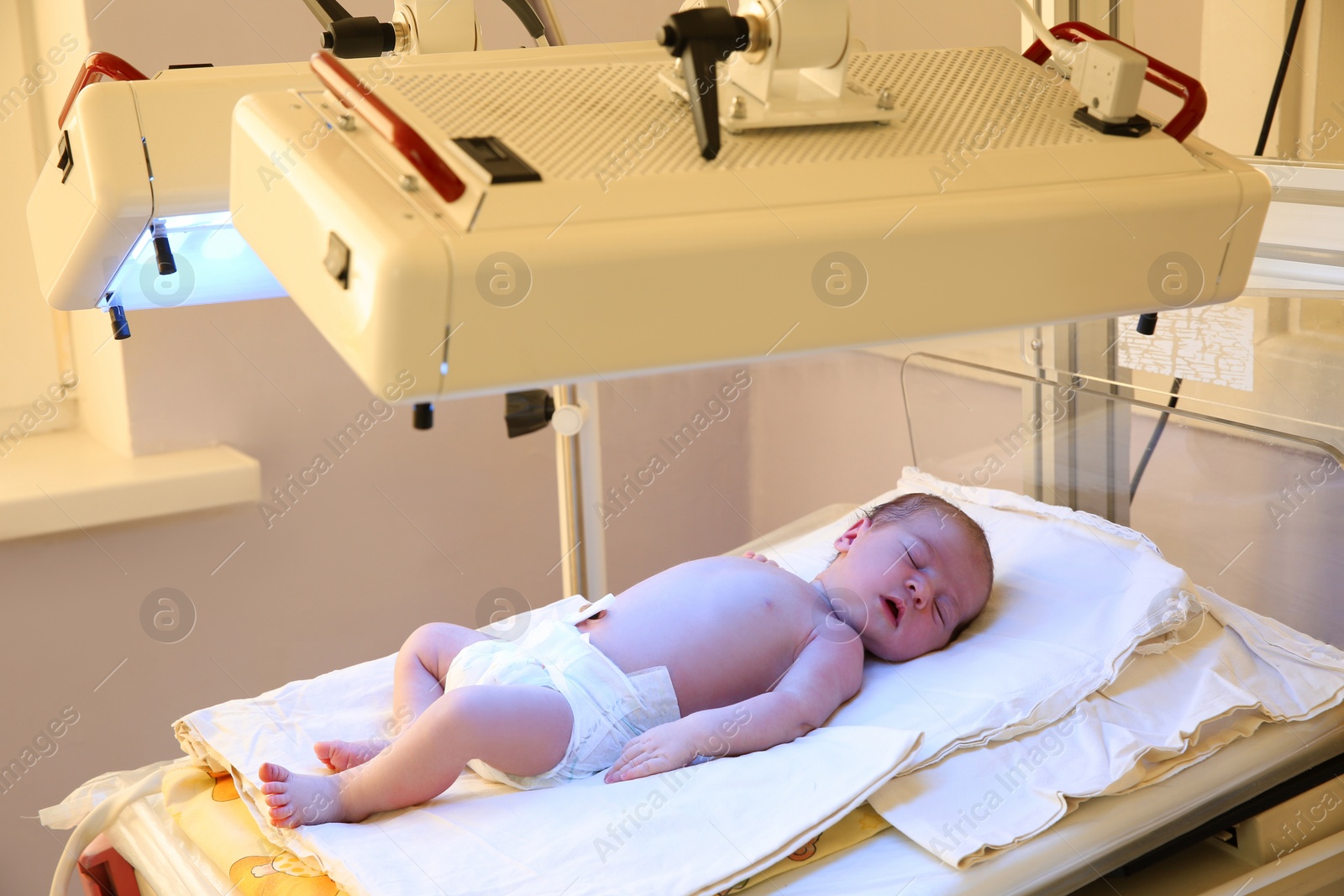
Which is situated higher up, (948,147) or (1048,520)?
(948,147)

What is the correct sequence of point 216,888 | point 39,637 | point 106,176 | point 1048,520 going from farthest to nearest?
point 39,637 → point 1048,520 → point 216,888 → point 106,176

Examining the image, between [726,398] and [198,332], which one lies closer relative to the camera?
[198,332]

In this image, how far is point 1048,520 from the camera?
5.07ft

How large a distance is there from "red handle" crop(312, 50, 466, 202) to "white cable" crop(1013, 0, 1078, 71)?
0.43m

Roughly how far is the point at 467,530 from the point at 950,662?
→ 116 cm

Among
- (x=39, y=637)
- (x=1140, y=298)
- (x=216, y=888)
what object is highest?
(x=1140, y=298)

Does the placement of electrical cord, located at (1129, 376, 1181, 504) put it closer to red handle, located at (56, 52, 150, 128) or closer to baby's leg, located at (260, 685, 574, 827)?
baby's leg, located at (260, 685, 574, 827)

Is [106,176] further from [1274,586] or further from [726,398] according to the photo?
[726,398]

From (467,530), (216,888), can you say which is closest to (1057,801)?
(216,888)

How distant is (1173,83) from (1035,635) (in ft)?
2.23

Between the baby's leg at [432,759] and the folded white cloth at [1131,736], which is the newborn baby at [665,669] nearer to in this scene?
the baby's leg at [432,759]

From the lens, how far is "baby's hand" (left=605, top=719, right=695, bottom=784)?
1.15m

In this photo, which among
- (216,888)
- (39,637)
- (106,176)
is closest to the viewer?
(106,176)

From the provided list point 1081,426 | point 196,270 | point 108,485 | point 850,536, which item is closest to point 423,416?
point 196,270
